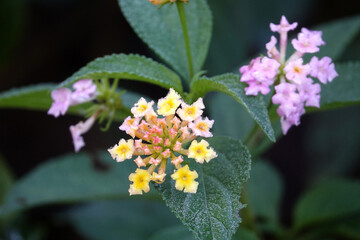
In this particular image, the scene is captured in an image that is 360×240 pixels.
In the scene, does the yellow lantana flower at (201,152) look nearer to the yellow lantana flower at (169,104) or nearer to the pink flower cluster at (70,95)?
the yellow lantana flower at (169,104)

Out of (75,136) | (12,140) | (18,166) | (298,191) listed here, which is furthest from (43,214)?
(298,191)

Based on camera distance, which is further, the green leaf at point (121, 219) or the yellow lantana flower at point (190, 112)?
the green leaf at point (121, 219)

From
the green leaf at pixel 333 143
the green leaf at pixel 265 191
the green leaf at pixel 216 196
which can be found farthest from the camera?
the green leaf at pixel 333 143

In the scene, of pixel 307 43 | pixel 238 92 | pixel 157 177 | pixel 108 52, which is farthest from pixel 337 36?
pixel 108 52

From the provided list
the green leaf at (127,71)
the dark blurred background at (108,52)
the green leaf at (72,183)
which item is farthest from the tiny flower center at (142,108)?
the dark blurred background at (108,52)

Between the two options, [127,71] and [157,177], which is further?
[127,71]

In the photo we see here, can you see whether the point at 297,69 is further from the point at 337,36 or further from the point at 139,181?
the point at 337,36
